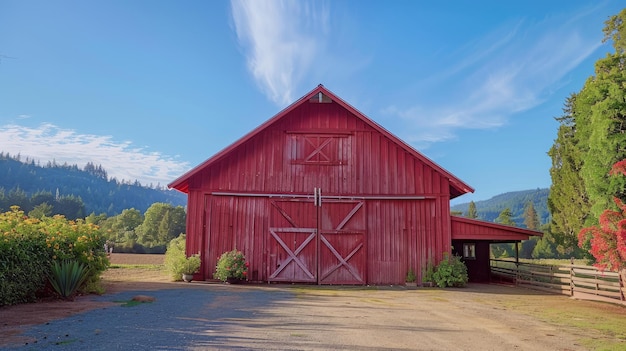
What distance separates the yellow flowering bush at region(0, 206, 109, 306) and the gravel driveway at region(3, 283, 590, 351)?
1.22 m

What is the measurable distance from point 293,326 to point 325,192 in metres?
9.75

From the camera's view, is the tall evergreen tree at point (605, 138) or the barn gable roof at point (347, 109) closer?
the barn gable roof at point (347, 109)

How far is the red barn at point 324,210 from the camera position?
17.1 meters

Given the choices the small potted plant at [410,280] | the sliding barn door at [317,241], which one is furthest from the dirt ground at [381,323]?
the sliding barn door at [317,241]

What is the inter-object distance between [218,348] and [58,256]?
22.0ft

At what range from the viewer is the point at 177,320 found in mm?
8273

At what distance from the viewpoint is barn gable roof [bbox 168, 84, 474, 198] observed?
17062mm

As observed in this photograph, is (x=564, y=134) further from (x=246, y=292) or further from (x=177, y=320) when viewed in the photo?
(x=177, y=320)

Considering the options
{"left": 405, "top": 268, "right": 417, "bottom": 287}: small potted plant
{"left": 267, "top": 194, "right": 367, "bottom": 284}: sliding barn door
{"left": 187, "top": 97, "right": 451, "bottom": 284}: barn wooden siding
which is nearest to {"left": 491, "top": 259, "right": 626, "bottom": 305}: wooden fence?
{"left": 187, "top": 97, "right": 451, "bottom": 284}: barn wooden siding

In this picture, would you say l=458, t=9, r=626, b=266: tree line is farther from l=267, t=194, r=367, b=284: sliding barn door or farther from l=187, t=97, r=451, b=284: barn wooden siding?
l=267, t=194, r=367, b=284: sliding barn door

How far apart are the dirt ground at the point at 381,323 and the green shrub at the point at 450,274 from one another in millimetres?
2980

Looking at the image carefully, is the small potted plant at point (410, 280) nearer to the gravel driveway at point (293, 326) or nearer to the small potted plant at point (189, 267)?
the gravel driveway at point (293, 326)

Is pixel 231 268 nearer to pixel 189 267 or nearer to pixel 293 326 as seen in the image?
pixel 189 267

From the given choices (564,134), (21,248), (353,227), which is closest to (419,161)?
(353,227)
